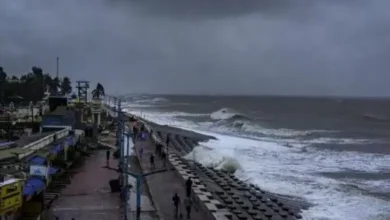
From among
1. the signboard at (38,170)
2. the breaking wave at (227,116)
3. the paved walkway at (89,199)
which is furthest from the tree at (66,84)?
the signboard at (38,170)

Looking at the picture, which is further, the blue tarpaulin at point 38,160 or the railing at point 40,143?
the railing at point 40,143

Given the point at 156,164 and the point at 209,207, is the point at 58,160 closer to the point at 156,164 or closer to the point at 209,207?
the point at 156,164

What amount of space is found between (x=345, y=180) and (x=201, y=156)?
10714 mm

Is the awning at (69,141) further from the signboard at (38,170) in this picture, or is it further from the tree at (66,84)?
the tree at (66,84)

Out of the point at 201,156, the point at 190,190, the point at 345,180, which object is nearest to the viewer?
the point at 190,190

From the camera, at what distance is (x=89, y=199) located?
23.2 m

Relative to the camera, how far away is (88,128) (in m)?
43.5

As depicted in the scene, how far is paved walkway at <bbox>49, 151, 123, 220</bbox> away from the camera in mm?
20594

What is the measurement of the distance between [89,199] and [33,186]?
17.5ft

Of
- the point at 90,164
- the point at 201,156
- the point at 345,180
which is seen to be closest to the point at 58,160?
the point at 90,164

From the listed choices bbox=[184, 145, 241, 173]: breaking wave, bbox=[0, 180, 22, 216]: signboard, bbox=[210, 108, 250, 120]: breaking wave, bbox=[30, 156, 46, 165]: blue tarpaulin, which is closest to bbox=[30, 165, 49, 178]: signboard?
bbox=[30, 156, 46, 165]: blue tarpaulin

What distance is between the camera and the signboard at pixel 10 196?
13977 millimetres

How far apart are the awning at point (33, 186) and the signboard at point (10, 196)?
184 centimetres

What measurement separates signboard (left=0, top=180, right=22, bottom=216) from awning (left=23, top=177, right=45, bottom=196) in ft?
6.03
